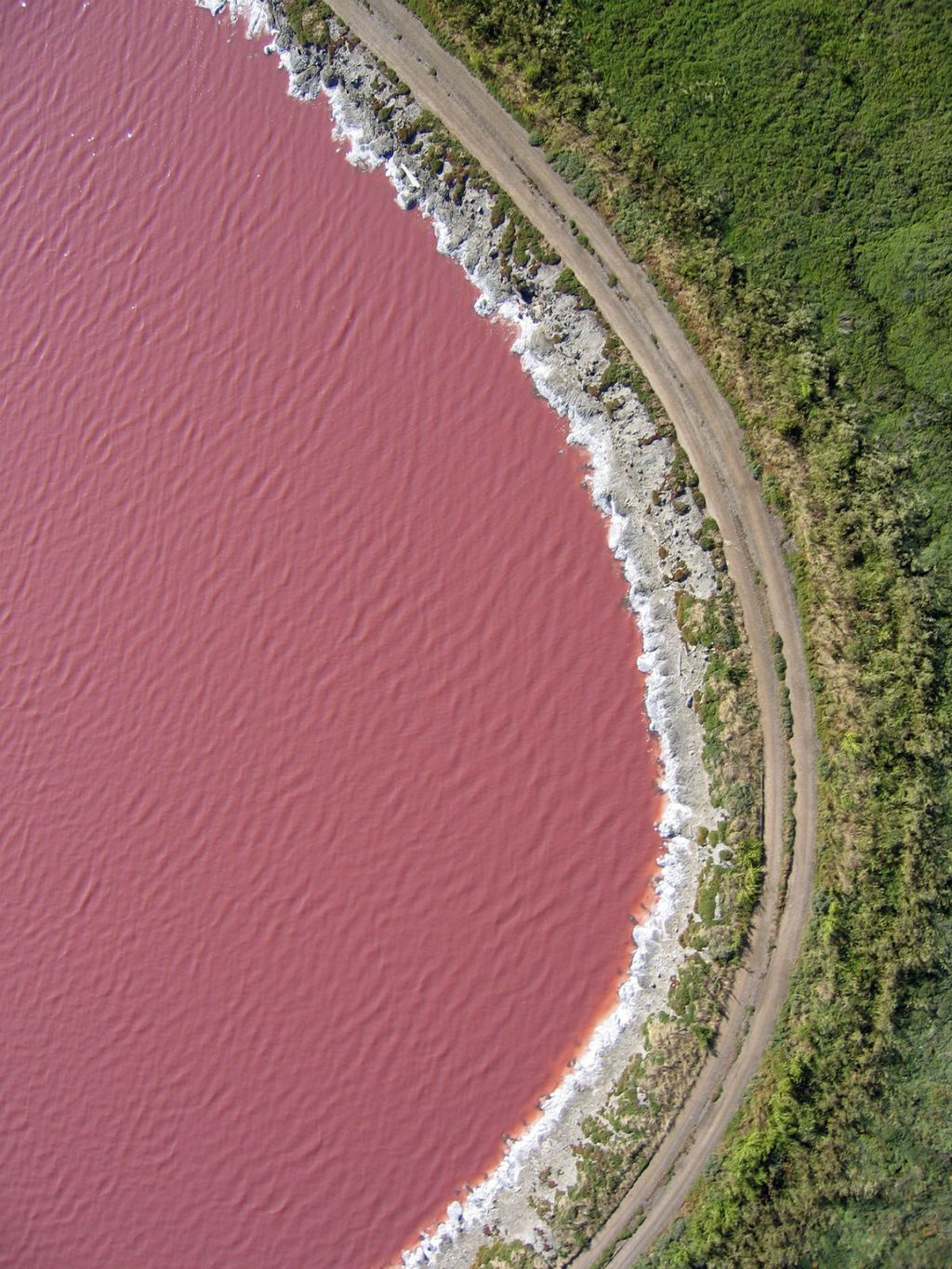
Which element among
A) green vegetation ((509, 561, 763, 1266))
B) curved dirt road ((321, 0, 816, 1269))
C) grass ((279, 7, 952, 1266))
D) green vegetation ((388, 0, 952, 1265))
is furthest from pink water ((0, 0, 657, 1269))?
green vegetation ((388, 0, 952, 1265))

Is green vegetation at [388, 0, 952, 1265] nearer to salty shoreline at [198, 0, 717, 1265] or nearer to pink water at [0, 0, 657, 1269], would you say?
salty shoreline at [198, 0, 717, 1265]

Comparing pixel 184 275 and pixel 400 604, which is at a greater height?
pixel 184 275

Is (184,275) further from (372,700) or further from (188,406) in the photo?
(372,700)

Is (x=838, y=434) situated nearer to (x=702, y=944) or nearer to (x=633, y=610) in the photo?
(x=633, y=610)

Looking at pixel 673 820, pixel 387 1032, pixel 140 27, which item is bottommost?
pixel 387 1032

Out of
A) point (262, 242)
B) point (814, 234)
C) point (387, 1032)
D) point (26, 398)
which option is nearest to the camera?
point (814, 234)

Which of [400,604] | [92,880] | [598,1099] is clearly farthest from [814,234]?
[92,880]
